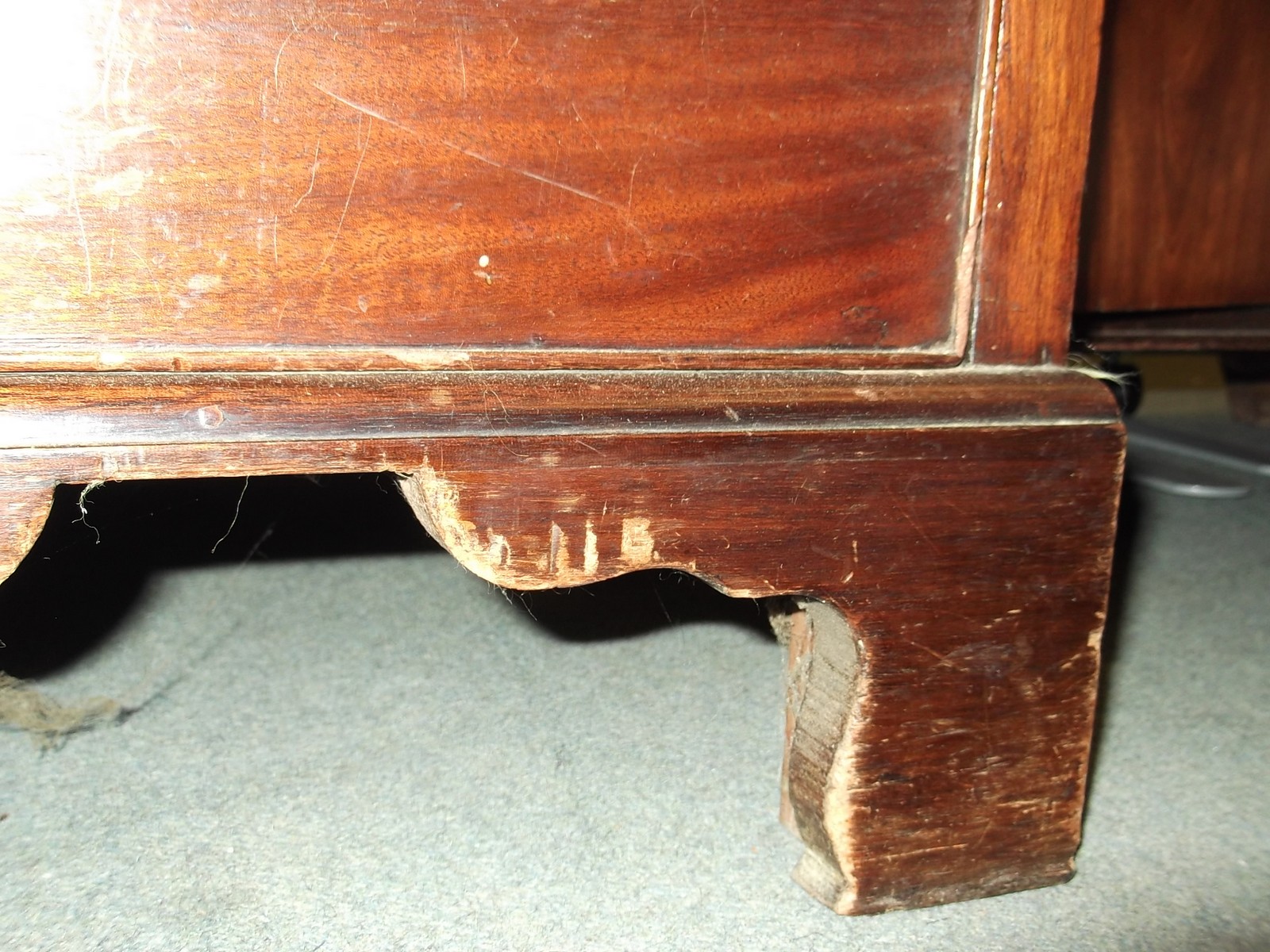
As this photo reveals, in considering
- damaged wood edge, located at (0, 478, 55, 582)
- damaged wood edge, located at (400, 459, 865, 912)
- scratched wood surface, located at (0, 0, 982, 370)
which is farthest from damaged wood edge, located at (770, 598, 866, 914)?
damaged wood edge, located at (0, 478, 55, 582)

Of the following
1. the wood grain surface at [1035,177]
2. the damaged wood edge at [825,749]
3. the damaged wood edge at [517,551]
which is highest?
the wood grain surface at [1035,177]

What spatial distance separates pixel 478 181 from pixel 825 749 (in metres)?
0.30

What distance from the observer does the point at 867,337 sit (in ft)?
1.59

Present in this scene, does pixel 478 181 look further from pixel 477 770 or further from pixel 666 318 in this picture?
pixel 477 770

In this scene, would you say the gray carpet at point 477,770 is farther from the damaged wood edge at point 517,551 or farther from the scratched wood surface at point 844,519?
the damaged wood edge at point 517,551

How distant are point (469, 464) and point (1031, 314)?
0.89ft

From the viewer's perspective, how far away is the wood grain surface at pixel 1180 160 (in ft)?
2.67

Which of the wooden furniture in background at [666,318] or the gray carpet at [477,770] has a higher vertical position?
the wooden furniture in background at [666,318]

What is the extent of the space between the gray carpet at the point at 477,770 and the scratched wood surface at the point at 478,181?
267 millimetres

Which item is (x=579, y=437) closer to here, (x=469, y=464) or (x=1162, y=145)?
(x=469, y=464)

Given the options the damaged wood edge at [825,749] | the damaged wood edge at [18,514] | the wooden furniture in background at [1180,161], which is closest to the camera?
the damaged wood edge at [18,514]

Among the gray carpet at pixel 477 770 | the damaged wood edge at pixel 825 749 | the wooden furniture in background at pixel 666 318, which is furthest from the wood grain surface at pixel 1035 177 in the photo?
the gray carpet at pixel 477 770

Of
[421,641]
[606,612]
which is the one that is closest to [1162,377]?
[606,612]

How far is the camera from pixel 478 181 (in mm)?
422
